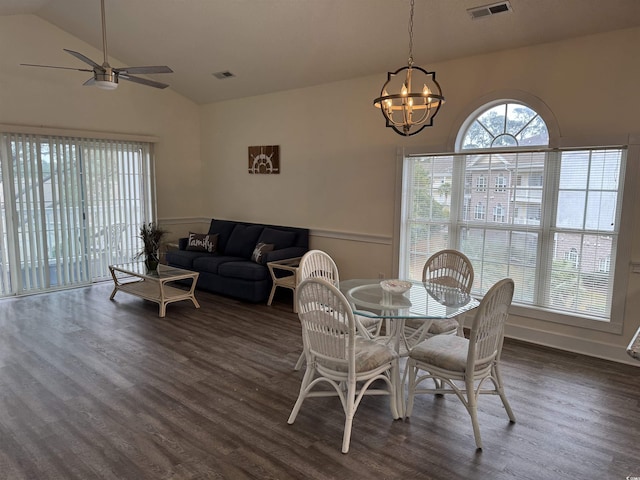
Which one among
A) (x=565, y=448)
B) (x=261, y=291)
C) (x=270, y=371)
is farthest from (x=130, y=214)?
(x=565, y=448)

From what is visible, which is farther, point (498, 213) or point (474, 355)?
point (498, 213)

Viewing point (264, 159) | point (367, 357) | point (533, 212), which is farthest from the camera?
point (264, 159)

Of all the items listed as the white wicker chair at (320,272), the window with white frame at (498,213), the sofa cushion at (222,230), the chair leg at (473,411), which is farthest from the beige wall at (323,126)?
the chair leg at (473,411)

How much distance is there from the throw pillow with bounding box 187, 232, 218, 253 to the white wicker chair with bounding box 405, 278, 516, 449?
4232 mm

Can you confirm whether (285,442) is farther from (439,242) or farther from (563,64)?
(563,64)

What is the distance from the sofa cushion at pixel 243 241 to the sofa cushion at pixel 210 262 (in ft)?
0.64

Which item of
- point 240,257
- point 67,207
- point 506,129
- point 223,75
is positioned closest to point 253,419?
point 506,129

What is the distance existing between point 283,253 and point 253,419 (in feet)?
9.78

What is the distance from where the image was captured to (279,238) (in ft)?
19.7

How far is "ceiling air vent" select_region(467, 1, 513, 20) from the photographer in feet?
11.6

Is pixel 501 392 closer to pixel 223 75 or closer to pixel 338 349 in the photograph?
pixel 338 349

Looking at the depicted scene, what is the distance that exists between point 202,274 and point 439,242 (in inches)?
125

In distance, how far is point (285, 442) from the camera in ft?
8.55

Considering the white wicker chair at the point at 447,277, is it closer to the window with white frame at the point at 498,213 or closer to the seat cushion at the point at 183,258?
the window with white frame at the point at 498,213
